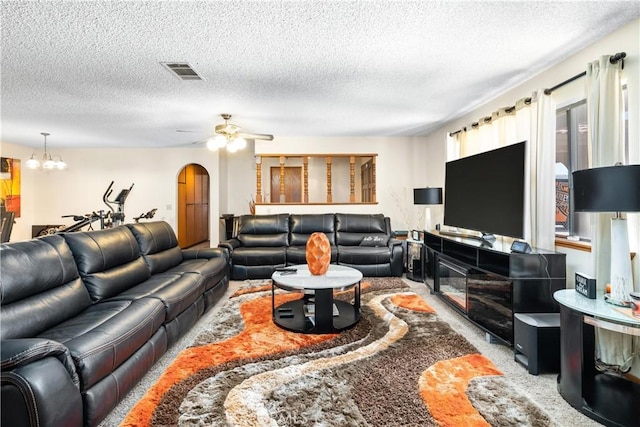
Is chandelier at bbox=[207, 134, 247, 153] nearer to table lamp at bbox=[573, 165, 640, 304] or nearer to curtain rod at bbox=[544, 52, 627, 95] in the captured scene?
curtain rod at bbox=[544, 52, 627, 95]

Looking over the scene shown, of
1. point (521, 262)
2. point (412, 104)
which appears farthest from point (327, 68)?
point (521, 262)

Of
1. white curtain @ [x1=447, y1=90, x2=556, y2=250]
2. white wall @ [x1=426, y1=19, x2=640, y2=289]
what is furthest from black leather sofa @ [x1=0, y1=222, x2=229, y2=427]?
white wall @ [x1=426, y1=19, x2=640, y2=289]

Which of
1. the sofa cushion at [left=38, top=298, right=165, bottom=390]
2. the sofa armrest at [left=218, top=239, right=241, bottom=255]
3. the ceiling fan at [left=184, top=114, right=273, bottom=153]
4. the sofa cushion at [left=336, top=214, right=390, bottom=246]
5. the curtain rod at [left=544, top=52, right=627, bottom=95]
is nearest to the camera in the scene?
the sofa cushion at [left=38, top=298, right=165, bottom=390]

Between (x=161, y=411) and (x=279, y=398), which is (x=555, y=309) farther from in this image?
(x=161, y=411)

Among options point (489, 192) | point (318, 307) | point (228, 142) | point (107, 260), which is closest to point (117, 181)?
point (228, 142)

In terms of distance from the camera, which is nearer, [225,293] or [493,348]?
[493,348]

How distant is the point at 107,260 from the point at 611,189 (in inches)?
137

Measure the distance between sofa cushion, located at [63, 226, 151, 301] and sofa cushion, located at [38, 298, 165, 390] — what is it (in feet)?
0.61

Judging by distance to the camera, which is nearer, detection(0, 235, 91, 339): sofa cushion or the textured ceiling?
detection(0, 235, 91, 339): sofa cushion

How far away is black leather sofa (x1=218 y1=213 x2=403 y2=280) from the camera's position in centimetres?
488

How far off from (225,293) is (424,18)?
143 inches

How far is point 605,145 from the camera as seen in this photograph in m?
2.24

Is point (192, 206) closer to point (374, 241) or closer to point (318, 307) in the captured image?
point (374, 241)

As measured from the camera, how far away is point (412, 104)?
4172mm
